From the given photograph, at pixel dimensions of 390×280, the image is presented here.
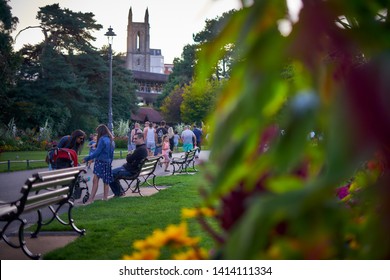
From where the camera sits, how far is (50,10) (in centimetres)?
466

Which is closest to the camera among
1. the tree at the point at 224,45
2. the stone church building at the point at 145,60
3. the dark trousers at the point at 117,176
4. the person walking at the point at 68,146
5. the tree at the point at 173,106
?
the tree at the point at 224,45

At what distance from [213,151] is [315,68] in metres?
0.13

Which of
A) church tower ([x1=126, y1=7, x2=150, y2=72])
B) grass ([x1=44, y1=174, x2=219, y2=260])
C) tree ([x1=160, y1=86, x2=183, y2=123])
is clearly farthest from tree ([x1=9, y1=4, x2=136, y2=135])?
church tower ([x1=126, y1=7, x2=150, y2=72])

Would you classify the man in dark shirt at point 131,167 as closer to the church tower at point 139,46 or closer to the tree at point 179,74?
the tree at point 179,74

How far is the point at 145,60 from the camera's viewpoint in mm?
106250

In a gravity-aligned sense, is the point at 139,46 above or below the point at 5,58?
above

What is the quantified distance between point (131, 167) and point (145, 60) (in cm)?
9754

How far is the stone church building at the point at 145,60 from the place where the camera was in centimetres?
7412

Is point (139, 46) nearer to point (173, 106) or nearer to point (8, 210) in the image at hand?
point (173, 106)

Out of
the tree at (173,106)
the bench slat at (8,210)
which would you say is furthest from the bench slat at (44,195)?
the tree at (173,106)

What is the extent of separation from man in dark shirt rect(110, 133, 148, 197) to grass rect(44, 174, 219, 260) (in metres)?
0.45

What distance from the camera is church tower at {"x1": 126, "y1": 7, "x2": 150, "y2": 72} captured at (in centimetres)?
9550

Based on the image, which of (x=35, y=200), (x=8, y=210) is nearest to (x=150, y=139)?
(x=35, y=200)

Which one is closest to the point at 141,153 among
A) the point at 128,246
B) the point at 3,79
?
the point at 3,79
